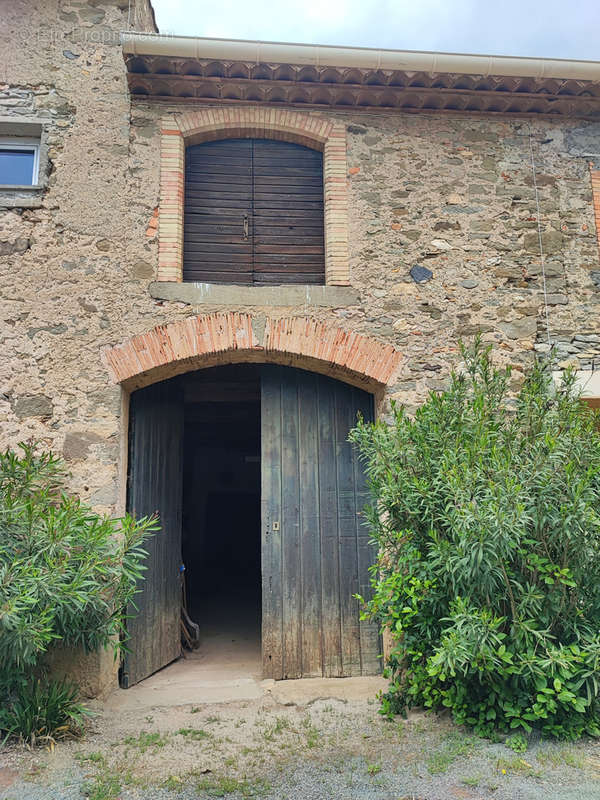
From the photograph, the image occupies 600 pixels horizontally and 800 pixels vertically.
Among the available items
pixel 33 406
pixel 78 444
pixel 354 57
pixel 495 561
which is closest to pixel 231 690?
pixel 78 444

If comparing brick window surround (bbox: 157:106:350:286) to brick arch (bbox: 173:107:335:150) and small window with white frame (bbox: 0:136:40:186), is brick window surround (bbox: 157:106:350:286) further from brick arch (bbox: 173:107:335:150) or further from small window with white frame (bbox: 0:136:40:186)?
small window with white frame (bbox: 0:136:40:186)

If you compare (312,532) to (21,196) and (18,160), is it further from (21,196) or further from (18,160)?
(18,160)

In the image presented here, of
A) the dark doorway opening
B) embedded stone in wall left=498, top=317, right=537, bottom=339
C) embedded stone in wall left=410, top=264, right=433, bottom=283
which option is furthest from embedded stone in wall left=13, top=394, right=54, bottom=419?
embedded stone in wall left=498, top=317, right=537, bottom=339

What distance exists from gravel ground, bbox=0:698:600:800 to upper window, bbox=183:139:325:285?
11.2 ft

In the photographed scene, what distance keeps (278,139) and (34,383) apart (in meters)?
2.99

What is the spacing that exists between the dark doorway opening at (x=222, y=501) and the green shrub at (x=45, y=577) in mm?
2667

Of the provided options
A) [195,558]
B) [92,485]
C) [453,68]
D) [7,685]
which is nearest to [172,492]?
[92,485]

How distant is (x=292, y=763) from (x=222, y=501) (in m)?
7.79

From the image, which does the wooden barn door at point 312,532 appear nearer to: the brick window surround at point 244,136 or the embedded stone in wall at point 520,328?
the brick window surround at point 244,136

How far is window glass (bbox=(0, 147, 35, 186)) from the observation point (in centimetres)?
518

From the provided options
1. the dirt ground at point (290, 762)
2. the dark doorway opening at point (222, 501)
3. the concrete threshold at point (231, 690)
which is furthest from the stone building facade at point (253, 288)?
the dark doorway opening at point (222, 501)

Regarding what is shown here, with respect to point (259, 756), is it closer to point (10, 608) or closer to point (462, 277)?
point (10, 608)

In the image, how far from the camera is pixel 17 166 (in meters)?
5.20

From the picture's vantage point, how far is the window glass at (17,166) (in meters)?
5.18
